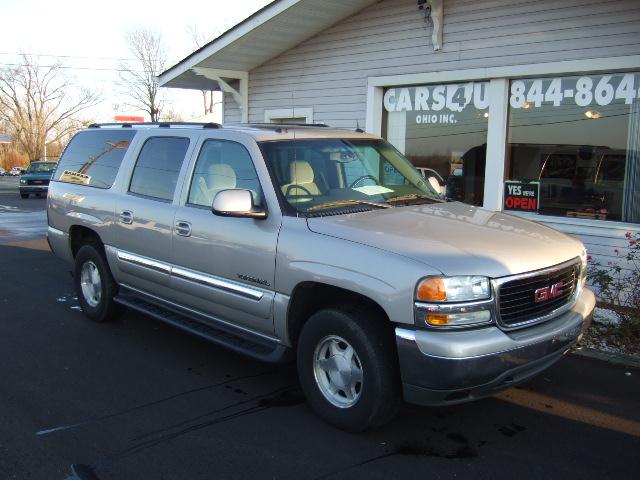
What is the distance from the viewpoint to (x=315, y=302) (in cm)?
407

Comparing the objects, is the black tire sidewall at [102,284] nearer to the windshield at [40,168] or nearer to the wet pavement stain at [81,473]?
the wet pavement stain at [81,473]

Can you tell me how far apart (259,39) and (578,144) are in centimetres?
520

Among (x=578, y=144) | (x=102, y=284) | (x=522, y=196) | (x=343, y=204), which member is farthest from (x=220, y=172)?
(x=578, y=144)

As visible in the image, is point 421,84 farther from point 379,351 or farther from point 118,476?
point 118,476

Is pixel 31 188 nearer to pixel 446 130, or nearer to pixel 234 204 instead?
pixel 446 130

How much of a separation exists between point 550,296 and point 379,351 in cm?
115

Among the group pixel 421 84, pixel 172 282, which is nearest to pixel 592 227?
pixel 421 84

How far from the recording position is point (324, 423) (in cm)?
402

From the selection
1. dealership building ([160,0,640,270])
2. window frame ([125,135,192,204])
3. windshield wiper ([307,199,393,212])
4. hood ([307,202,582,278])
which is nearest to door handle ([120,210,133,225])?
window frame ([125,135,192,204])

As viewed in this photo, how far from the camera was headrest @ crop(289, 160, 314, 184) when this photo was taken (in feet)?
14.6

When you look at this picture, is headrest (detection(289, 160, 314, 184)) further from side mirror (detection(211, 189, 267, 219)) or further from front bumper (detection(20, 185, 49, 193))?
front bumper (detection(20, 185, 49, 193))

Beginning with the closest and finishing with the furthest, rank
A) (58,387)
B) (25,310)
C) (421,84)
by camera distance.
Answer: (58,387)
(25,310)
(421,84)

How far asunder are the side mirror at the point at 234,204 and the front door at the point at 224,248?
0.53 feet

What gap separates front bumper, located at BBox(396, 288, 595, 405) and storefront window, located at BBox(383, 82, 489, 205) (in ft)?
16.7
